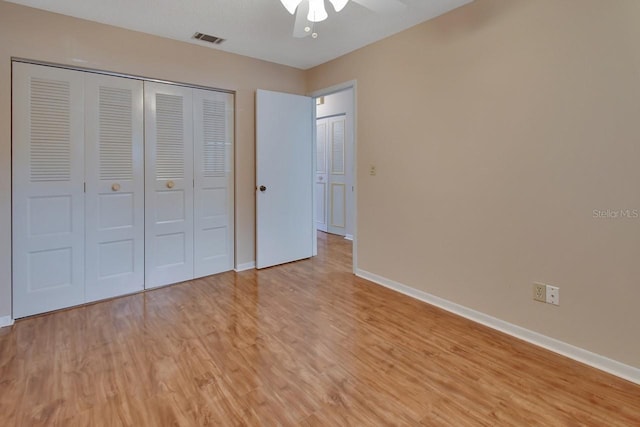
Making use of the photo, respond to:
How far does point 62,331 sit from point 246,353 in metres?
1.44

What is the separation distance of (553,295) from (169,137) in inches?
135

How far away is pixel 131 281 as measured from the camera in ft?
10.5

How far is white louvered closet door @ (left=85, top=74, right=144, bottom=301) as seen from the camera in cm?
294

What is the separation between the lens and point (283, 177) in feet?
13.3

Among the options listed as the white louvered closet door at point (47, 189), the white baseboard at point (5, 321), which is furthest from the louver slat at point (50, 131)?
the white baseboard at point (5, 321)

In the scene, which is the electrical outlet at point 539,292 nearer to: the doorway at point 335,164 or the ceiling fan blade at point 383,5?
the ceiling fan blade at point 383,5

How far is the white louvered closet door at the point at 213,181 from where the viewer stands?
11.6 ft

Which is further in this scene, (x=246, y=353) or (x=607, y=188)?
(x=246, y=353)

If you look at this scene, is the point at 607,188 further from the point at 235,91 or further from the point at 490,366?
the point at 235,91

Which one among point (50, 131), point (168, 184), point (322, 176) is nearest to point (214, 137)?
point (168, 184)

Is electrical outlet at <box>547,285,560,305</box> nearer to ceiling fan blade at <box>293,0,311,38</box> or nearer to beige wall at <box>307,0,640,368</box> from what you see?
beige wall at <box>307,0,640,368</box>

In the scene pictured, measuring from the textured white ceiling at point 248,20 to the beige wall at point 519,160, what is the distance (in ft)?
0.75

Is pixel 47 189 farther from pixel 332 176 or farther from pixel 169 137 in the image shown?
pixel 332 176

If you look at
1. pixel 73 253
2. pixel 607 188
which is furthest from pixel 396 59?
pixel 73 253
